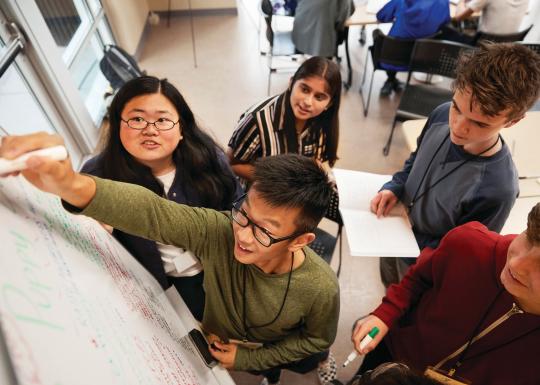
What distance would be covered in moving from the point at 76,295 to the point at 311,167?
0.61 m

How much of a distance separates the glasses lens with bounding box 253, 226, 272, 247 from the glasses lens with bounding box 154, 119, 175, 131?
55cm

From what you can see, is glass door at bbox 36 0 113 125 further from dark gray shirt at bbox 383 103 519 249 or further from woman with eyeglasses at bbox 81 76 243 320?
dark gray shirt at bbox 383 103 519 249

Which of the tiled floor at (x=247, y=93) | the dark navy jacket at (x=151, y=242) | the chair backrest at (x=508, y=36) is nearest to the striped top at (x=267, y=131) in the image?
the dark navy jacket at (x=151, y=242)

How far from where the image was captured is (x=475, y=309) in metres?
0.92

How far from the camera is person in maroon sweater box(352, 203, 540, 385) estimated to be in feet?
2.60

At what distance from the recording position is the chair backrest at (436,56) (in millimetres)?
2564

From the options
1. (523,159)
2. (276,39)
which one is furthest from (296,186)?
(276,39)

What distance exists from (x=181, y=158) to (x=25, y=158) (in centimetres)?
82

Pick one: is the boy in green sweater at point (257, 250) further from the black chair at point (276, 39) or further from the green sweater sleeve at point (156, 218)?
the black chair at point (276, 39)

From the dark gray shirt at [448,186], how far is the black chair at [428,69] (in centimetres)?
136

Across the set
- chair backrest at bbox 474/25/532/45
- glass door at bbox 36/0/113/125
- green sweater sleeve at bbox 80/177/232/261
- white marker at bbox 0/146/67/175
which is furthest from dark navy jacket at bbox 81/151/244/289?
chair backrest at bbox 474/25/532/45

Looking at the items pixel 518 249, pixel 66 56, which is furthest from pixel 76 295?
pixel 66 56

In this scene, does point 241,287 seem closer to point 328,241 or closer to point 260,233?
point 260,233

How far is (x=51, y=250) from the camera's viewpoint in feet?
1.68
